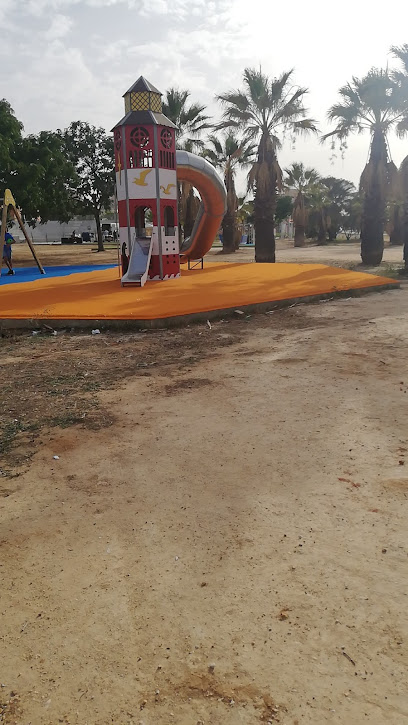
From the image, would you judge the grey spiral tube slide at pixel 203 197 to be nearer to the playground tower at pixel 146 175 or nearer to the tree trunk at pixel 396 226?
the playground tower at pixel 146 175

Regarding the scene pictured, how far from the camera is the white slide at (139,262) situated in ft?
53.8

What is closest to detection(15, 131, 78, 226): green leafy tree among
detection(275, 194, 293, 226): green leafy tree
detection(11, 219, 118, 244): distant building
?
detection(11, 219, 118, 244): distant building

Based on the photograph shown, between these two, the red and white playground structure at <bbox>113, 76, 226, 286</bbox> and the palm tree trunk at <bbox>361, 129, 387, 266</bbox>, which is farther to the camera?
the palm tree trunk at <bbox>361, 129, 387, 266</bbox>

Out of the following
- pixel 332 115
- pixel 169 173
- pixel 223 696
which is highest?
pixel 332 115

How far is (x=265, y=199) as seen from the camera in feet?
85.6

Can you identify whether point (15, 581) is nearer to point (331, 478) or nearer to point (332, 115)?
point (331, 478)

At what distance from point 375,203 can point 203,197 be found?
795 cm

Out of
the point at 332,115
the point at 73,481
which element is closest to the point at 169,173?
the point at 332,115

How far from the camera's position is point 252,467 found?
14.9 feet

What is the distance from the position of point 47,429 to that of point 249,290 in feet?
32.7

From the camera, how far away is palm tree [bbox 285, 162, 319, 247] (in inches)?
1859

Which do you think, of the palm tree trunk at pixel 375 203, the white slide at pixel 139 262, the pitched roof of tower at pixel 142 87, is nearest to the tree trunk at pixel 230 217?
the palm tree trunk at pixel 375 203

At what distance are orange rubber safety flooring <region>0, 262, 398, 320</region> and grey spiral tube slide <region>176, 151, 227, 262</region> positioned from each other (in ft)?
11.1

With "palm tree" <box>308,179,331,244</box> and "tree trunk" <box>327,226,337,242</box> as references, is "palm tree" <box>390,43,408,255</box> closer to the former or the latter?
"palm tree" <box>308,179,331,244</box>
